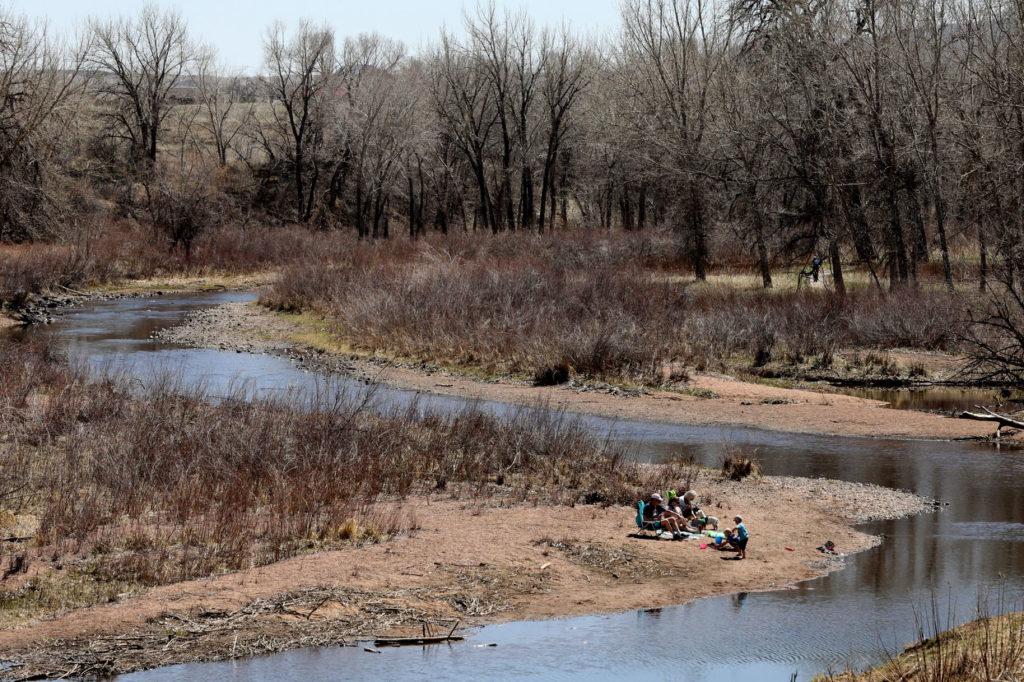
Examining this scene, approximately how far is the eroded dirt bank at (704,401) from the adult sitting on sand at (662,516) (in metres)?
7.45

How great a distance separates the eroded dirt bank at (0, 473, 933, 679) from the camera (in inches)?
409

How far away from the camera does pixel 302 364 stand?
32.3 metres

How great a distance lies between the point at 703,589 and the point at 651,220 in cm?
6889

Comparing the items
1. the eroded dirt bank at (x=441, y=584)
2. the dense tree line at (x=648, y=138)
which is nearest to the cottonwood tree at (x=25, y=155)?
the dense tree line at (x=648, y=138)

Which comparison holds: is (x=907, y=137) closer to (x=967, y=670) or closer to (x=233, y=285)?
(x=233, y=285)

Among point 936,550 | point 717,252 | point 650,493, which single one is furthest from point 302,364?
point 717,252

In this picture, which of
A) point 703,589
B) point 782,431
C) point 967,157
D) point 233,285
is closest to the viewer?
point 703,589

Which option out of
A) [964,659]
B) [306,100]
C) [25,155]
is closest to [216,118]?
[306,100]

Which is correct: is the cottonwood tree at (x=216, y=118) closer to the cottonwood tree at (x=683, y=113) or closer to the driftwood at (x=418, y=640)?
the cottonwood tree at (x=683, y=113)

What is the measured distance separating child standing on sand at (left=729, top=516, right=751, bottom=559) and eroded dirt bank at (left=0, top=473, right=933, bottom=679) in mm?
136

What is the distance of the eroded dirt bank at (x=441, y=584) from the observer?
10.4 metres

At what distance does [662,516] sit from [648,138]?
37781mm

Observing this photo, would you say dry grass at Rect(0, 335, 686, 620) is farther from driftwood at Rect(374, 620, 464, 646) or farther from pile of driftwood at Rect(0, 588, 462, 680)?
driftwood at Rect(374, 620, 464, 646)

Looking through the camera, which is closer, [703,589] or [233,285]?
[703,589]
